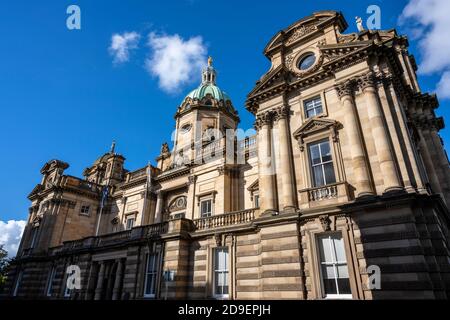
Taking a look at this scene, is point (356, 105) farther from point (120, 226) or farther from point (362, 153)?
point (120, 226)

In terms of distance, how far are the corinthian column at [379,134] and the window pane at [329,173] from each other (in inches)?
94.3

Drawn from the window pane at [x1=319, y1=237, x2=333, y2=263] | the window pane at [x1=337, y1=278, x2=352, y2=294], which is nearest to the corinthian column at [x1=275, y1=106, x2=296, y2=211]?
the window pane at [x1=319, y1=237, x2=333, y2=263]

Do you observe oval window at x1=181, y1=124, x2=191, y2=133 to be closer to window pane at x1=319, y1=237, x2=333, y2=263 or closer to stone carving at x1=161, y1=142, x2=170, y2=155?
stone carving at x1=161, y1=142, x2=170, y2=155

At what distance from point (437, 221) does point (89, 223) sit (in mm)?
35793

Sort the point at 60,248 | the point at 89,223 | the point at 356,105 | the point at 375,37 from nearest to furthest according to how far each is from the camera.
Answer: the point at 356,105 → the point at 375,37 → the point at 60,248 → the point at 89,223

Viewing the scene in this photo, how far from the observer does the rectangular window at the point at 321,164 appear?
15258 mm

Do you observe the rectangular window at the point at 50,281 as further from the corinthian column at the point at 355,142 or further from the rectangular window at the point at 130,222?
the corinthian column at the point at 355,142

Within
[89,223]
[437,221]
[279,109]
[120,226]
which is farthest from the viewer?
[89,223]

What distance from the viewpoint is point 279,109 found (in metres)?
18.4

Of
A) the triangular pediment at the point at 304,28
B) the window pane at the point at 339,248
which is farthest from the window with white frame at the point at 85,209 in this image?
the window pane at the point at 339,248

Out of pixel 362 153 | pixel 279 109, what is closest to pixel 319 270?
pixel 362 153

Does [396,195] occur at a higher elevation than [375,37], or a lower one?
lower

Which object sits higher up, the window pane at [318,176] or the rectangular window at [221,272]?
the window pane at [318,176]
